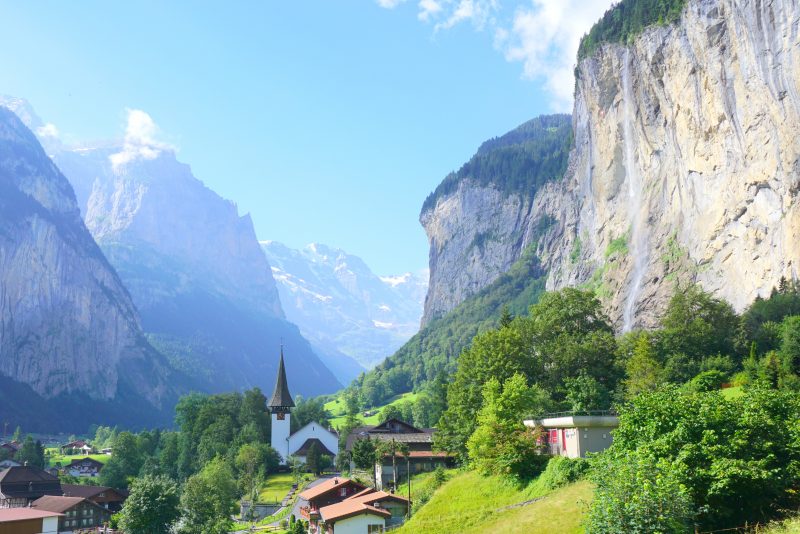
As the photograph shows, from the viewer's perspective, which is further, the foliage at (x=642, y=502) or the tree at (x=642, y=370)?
the tree at (x=642, y=370)

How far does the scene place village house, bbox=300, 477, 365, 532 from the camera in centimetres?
6519

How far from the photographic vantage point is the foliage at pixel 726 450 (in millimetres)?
27078

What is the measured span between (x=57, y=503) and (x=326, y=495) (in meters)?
44.0

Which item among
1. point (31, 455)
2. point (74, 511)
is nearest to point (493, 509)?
point (74, 511)

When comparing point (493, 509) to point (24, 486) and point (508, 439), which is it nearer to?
point (508, 439)

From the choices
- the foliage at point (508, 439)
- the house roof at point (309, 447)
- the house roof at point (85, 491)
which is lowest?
the house roof at point (85, 491)

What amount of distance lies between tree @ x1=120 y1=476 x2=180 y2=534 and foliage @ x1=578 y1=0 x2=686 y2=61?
8934 cm

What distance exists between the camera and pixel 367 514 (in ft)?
181

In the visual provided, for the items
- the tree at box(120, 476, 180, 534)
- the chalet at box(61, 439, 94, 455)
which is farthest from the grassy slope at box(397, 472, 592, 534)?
Result: the chalet at box(61, 439, 94, 455)

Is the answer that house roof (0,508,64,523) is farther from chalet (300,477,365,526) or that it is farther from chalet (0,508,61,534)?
chalet (300,477,365,526)

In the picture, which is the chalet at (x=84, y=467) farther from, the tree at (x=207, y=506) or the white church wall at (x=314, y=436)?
the tree at (x=207, y=506)

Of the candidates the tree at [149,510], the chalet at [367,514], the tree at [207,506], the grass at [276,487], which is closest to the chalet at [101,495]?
the grass at [276,487]

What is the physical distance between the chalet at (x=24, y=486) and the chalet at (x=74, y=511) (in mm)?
6966

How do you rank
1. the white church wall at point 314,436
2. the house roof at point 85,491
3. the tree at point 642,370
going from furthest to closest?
the white church wall at point 314,436, the house roof at point 85,491, the tree at point 642,370
